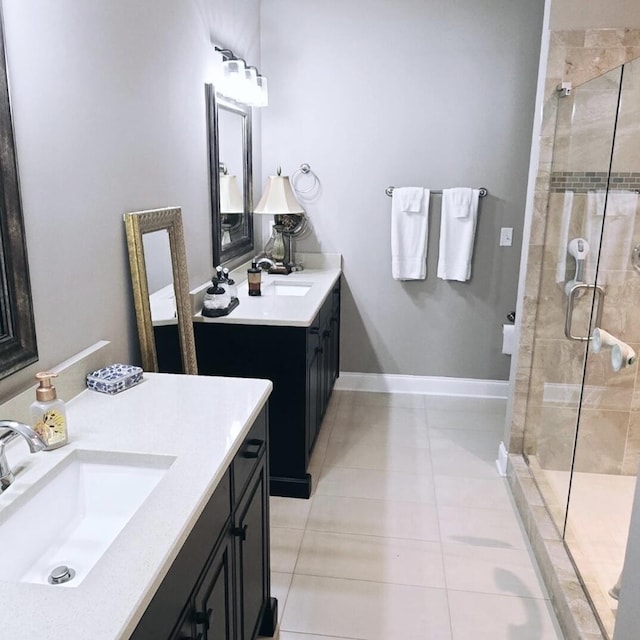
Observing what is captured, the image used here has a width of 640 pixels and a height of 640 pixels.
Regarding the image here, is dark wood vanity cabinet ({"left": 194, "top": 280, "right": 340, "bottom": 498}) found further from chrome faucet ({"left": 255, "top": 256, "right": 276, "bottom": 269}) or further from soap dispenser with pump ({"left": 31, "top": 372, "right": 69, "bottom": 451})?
soap dispenser with pump ({"left": 31, "top": 372, "right": 69, "bottom": 451})

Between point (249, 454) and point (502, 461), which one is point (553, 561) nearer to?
point (502, 461)

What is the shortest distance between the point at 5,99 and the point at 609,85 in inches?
90.4

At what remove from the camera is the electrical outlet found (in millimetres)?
3910

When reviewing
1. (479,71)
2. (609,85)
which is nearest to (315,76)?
(479,71)

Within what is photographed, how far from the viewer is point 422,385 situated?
422cm

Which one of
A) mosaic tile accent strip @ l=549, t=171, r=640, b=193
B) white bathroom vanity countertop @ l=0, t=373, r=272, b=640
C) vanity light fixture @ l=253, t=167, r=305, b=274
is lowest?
white bathroom vanity countertop @ l=0, t=373, r=272, b=640

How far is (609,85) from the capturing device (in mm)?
2531

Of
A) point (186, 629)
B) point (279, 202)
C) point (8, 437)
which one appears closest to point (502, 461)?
point (279, 202)

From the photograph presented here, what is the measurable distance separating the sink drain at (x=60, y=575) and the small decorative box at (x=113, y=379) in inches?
26.1

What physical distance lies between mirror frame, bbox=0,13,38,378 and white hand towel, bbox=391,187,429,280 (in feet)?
8.98

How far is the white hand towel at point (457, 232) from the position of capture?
12.5ft

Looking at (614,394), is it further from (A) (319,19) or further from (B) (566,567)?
(A) (319,19)

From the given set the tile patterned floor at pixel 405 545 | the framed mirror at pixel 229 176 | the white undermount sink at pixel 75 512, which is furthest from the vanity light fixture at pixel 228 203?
the white undermount sink at pixel 75 512

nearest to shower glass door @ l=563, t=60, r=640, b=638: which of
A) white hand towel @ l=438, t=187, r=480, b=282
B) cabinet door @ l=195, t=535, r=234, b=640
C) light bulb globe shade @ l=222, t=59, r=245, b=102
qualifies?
white hand towel @ l=438, t=187, r=480, b=282
